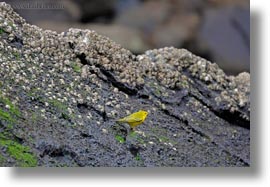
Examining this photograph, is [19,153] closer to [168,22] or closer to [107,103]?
[107,103]

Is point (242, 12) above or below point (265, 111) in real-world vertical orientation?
above

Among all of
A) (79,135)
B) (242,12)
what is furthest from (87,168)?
(242,12)

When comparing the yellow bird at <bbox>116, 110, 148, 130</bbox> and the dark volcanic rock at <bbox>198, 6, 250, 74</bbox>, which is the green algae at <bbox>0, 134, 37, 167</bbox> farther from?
the dark volcanic rock at <bbox>198, 6, 250, 74</bbox>

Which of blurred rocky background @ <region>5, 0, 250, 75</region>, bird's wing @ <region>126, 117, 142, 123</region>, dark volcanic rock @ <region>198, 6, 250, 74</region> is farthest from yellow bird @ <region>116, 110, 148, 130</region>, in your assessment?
dark volcanic rock @ <region>198, 6, 250, 74</region>

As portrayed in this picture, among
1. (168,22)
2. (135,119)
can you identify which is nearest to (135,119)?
(135,119)

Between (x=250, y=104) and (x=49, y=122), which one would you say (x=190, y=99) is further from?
(x=49, y=122)
